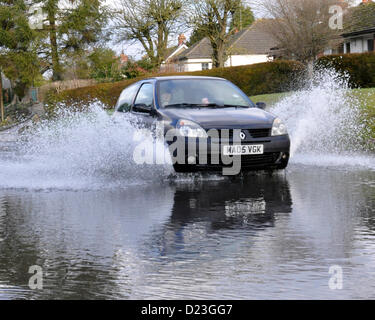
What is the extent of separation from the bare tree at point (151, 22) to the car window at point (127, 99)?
119 ft

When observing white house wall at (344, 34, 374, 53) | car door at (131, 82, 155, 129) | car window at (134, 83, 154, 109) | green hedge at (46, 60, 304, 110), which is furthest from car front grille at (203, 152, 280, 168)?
white house wall at (344, 34, 374, 53)

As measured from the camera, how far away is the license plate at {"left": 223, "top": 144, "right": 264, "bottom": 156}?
990cm

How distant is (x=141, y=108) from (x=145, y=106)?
0.15m

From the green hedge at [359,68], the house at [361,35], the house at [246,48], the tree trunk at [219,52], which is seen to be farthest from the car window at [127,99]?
the house at [246,48]

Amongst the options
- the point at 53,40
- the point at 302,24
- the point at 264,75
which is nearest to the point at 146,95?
the point at 264,75

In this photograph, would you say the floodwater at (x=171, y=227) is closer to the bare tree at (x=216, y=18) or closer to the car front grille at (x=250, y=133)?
the car front grille at (x=250, y=133)

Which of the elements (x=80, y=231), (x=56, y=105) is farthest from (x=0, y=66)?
(x=80, y=231)

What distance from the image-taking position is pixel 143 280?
5.05m

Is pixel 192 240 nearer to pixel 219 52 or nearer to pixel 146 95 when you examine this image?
pixel 146 95

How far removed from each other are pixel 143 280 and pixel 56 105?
138ft

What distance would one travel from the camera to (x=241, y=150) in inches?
392

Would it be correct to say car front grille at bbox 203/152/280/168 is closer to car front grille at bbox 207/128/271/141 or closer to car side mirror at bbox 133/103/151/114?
car front grille at bbox 207/128/271/141

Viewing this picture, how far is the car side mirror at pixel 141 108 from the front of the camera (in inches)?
448

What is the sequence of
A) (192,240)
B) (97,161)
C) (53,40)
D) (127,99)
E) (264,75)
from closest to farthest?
(192,240) → (97,161) → (127,99) → (264,75) → (53,40)
